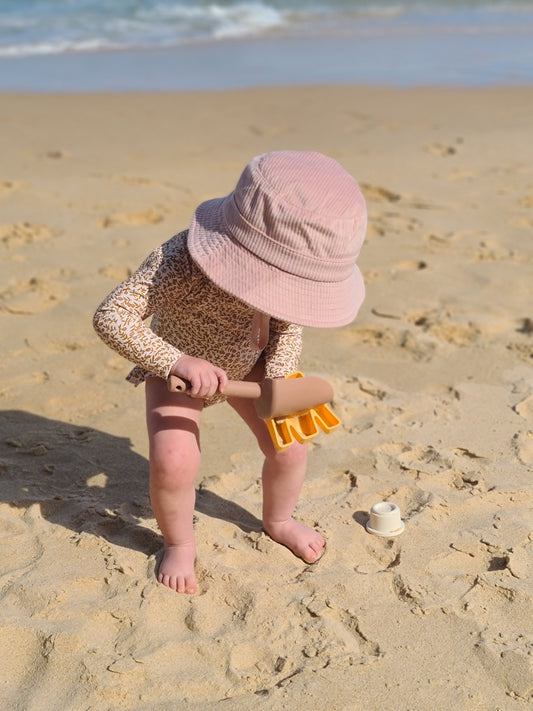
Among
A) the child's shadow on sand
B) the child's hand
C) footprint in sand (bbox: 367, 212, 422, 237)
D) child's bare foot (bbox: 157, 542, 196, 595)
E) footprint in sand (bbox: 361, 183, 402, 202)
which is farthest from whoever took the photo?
footprint in sand (bbox: 361, 183, 402, 202)

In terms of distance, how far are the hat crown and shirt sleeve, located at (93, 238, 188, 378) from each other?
19 cm

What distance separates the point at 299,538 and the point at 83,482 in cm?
68

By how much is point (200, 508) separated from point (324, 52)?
9152 millimetres

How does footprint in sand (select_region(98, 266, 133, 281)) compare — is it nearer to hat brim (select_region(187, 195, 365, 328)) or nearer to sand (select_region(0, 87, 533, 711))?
sand (select_region(0, 87, 533, 711))

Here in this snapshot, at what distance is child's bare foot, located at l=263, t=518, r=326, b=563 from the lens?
2.25 metres

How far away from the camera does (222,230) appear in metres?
1.96

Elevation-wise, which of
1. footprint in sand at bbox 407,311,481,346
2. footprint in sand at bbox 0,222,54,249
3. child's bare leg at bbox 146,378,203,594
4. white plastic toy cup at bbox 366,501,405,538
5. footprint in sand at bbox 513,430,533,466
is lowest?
footprint in sand at bbox 0,222,54,249

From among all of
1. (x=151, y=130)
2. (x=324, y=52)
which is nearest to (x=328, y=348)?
(x=151, y=130)

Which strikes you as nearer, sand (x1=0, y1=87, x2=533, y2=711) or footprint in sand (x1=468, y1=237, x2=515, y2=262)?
sand (x1=0, y1=87, x2=533, y2=711)

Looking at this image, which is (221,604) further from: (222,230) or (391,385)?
(391,385)

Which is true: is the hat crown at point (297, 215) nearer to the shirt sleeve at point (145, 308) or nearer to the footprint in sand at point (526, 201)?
the shirt sleeve at point (145, 308)

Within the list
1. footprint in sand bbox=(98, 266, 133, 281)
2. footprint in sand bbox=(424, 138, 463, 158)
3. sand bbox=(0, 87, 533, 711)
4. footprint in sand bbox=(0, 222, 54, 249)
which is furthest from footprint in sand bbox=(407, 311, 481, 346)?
footprint in sand bbox=(424, 138, 463, 158)

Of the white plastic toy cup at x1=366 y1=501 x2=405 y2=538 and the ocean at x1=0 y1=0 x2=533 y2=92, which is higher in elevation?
the white plastic toy cup at x1=366 y1=501 x2=405 y2=538

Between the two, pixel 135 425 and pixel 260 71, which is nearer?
pixel 135 425
